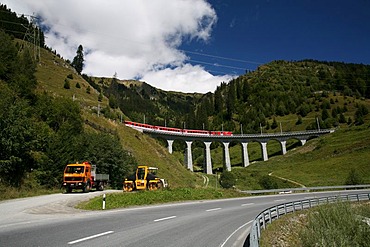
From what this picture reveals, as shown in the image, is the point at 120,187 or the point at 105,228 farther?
the point at 120,187

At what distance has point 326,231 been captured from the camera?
1064cm

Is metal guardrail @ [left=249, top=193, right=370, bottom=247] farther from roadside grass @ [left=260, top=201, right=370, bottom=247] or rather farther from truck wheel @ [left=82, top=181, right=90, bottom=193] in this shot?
truck wheel @ [left=82, top=181, right=90, bottom=193]

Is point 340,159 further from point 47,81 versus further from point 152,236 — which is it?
point 47,81

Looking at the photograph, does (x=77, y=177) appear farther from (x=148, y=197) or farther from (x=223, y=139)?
(x=223, y=139)

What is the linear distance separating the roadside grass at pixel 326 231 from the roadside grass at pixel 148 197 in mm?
10004

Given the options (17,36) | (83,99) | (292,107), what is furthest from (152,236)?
(292,107)

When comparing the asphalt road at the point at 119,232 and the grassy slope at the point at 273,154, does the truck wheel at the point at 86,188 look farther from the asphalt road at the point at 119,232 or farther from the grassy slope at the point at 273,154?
the grassy slope at the point at 273,154

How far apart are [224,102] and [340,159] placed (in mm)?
134252

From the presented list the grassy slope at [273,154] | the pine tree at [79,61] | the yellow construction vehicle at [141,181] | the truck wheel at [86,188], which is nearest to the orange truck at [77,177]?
the truck wheel at [86,188]

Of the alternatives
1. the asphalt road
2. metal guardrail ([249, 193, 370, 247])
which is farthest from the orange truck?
metal guardrail ([249, 193, 370, 247])

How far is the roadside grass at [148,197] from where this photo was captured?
18125 millimetres

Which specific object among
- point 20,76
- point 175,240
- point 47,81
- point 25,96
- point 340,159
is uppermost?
point 47,81

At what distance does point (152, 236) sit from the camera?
9.15m

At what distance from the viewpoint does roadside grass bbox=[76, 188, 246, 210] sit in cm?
1812
